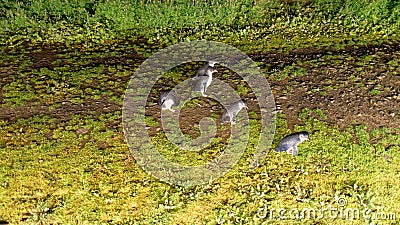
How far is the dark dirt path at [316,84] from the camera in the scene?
8227 mm

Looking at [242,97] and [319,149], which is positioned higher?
[242,97]

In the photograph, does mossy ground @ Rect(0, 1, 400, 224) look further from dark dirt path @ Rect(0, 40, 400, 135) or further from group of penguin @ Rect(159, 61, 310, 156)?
group of penguin @ Rect(159, 61, 310, 156)

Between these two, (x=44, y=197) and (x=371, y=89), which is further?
(x=371, y=89)

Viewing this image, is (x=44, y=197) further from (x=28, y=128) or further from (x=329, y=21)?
(x=329, y=21)

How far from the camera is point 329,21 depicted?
11.7 m

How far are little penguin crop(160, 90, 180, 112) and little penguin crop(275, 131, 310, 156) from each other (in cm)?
218

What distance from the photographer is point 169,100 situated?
8078 mm

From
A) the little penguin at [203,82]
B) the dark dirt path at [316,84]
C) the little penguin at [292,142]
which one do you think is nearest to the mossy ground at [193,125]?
the dark dirt path at [316,84]

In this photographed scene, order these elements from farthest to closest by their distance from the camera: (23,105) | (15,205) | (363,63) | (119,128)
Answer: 1. (363,63)
2. (23,105)
3. (119,128)
4. (15,205)

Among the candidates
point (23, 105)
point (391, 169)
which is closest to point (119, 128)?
point (23, 105)

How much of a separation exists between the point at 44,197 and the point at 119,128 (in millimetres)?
1916

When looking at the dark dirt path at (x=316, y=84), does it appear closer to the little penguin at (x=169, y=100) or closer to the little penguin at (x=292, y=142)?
the little penguin at (x=169, y=100)

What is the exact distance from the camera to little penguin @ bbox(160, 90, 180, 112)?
8078mm

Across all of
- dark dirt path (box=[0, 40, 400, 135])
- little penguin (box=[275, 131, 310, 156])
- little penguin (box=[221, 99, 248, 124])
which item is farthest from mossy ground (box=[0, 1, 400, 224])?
little penguin (box=[221, 99, 248, 124])
